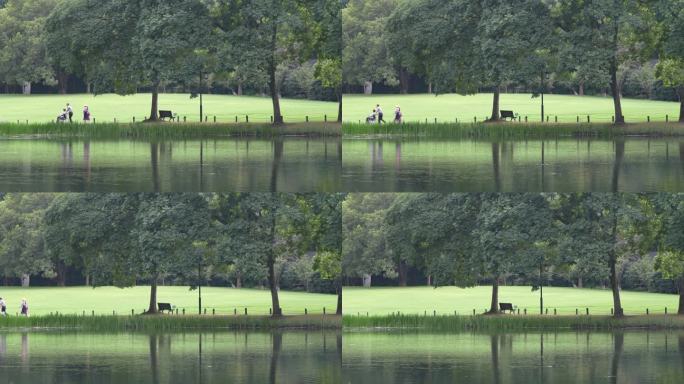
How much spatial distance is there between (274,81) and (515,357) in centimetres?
1834

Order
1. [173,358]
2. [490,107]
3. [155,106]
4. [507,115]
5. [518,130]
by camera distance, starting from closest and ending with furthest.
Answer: [173,358], [507,115], [518,130], [490,107], [155,106]

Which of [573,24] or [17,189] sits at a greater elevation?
[573,24]

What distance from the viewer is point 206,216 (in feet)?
196

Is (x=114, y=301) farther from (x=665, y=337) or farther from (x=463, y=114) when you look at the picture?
(x=665, y=337)

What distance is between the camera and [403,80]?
6131cm

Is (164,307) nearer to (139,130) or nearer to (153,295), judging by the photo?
(153,295)

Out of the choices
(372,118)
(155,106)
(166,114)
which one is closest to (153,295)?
(166,114)

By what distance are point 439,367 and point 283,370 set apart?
5119 mm

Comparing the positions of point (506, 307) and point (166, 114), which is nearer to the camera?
point (506, 307)

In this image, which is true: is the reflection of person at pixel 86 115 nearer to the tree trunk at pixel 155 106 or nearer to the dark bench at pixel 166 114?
the tree trunk at pixel 155 106

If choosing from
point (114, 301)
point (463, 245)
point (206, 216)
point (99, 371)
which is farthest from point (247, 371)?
point (114, 301)

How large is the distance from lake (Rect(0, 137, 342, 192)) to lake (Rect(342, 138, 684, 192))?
4.89 feet

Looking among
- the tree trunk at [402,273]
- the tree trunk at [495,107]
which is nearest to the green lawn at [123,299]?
the tree trunk at [402,273]

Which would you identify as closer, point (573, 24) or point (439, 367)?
point (439, 367)
